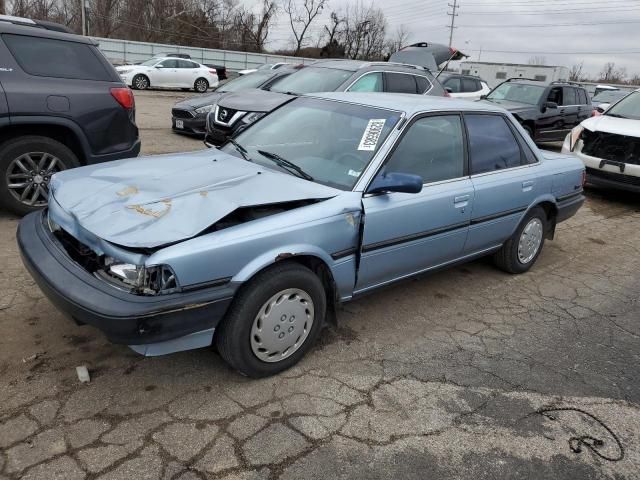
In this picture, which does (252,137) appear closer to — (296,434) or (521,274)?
(296,434)

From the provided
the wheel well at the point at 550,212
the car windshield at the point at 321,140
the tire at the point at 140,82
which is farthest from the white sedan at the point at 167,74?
the wheel well at the point at 550,212

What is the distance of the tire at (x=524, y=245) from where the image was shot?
4.67 metres

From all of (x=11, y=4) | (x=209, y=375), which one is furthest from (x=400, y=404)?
(x=11, y=4)

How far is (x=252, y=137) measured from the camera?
13.1ft

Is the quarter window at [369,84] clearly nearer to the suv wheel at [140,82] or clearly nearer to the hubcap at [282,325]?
the hubcap at [282,325]

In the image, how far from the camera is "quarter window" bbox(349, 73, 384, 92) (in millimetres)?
8062

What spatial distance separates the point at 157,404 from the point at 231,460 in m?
0.58

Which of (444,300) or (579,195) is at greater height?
(579,195)

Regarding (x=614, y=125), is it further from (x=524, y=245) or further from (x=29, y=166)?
(x=29, y=166)

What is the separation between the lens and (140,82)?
72.0 feet

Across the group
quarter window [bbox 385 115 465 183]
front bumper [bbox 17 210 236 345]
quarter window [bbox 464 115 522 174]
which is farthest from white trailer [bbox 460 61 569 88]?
front bumper [bbox 17 210 236 345]

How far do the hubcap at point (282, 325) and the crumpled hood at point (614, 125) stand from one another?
6.79 m

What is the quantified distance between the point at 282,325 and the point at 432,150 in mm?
1757

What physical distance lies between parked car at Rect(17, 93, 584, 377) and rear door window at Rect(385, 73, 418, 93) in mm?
4257
